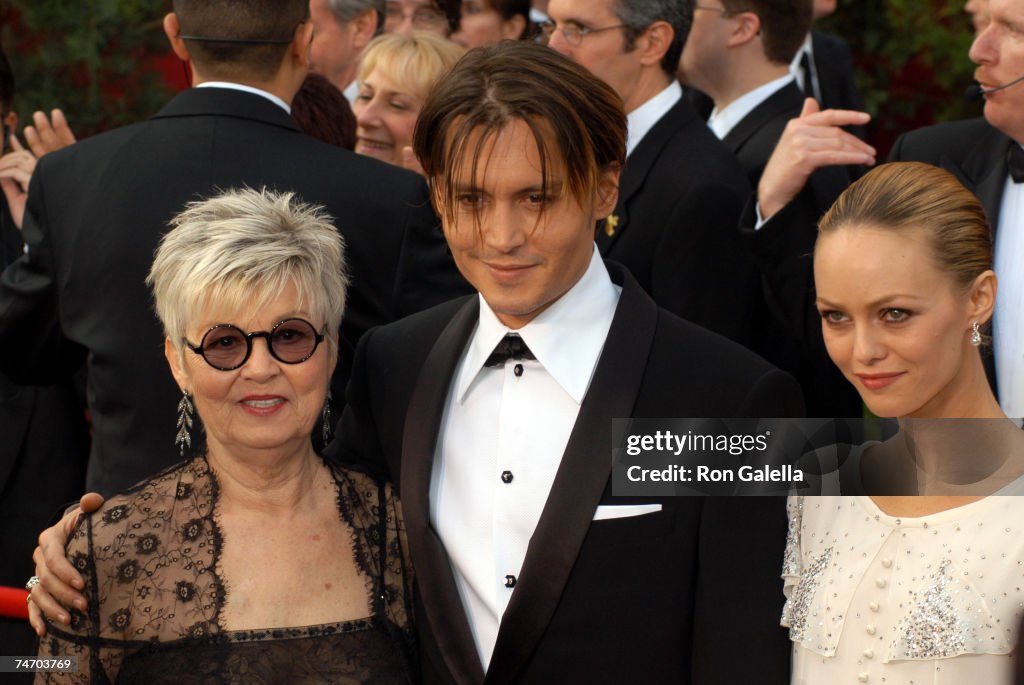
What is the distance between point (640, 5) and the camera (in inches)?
189

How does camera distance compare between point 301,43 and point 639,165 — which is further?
point 639,165

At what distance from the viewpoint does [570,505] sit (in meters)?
2.86

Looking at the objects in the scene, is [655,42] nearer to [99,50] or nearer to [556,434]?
[556,434]

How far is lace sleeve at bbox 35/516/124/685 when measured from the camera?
2930 millimetres

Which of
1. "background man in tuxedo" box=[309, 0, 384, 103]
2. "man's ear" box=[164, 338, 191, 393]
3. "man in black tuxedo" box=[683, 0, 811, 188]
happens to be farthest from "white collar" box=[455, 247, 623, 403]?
"background man in tuxedo" box=[309, 0, 384, 103]

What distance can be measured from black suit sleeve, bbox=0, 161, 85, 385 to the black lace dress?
0.91 m

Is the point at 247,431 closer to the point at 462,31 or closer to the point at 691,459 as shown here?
the point at 691,459

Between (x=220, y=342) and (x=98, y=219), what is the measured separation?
31.6 inches

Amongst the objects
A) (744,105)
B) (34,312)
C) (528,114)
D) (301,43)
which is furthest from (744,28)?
(34,312)

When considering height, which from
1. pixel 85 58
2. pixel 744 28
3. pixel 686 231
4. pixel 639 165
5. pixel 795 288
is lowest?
pixel 795 288

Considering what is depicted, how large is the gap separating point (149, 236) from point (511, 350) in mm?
1108

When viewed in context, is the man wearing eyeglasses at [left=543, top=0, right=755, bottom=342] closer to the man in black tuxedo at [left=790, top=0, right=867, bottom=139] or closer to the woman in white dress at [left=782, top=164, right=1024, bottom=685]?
the woman in white dress at [left=782, top=164, right=1024, bottom=685]

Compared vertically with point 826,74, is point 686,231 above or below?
below

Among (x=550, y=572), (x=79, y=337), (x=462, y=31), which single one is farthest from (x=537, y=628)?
(x=462, y=31)
